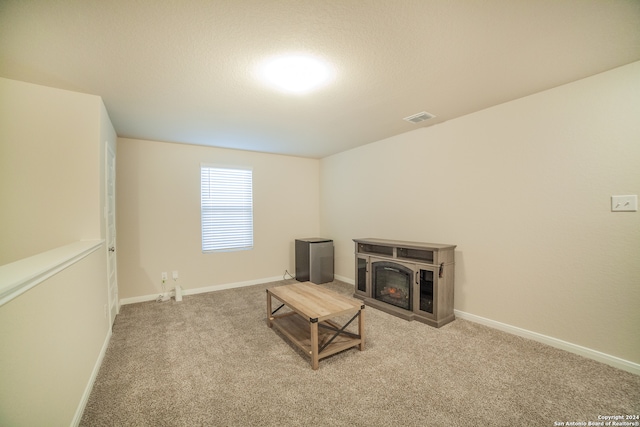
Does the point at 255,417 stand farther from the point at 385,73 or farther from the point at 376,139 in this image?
the point at 376,139

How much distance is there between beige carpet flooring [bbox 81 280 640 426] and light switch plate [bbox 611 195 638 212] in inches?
50.1

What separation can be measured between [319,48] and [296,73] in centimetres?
35

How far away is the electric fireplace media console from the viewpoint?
2949 mm

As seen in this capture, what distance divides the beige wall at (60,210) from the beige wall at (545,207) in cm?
352

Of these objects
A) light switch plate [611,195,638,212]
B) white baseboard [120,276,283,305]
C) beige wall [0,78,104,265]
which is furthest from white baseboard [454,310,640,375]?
beige wall [0,78,104,265]

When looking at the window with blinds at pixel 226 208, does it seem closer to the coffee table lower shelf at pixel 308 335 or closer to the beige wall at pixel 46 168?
the beige wall at pixel 46 168

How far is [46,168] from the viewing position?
87.4 inches

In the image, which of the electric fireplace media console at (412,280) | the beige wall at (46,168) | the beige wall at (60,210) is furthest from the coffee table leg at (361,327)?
the beige wall at (46,168)

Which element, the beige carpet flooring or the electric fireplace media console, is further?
the electric fireplace media console

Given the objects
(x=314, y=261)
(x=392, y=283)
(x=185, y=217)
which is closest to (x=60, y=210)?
(x=185, y=217)

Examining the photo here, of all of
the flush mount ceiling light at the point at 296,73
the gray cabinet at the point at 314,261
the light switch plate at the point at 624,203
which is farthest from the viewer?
the gray cabinet at the point at 314,261

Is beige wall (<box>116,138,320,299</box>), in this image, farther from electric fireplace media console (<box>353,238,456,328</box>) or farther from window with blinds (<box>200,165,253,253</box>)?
electric fireplace media console (<box>353,238,456,328</box>)

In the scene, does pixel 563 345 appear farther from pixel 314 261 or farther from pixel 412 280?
pixel 314 261

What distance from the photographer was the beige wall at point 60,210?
4.66ft
